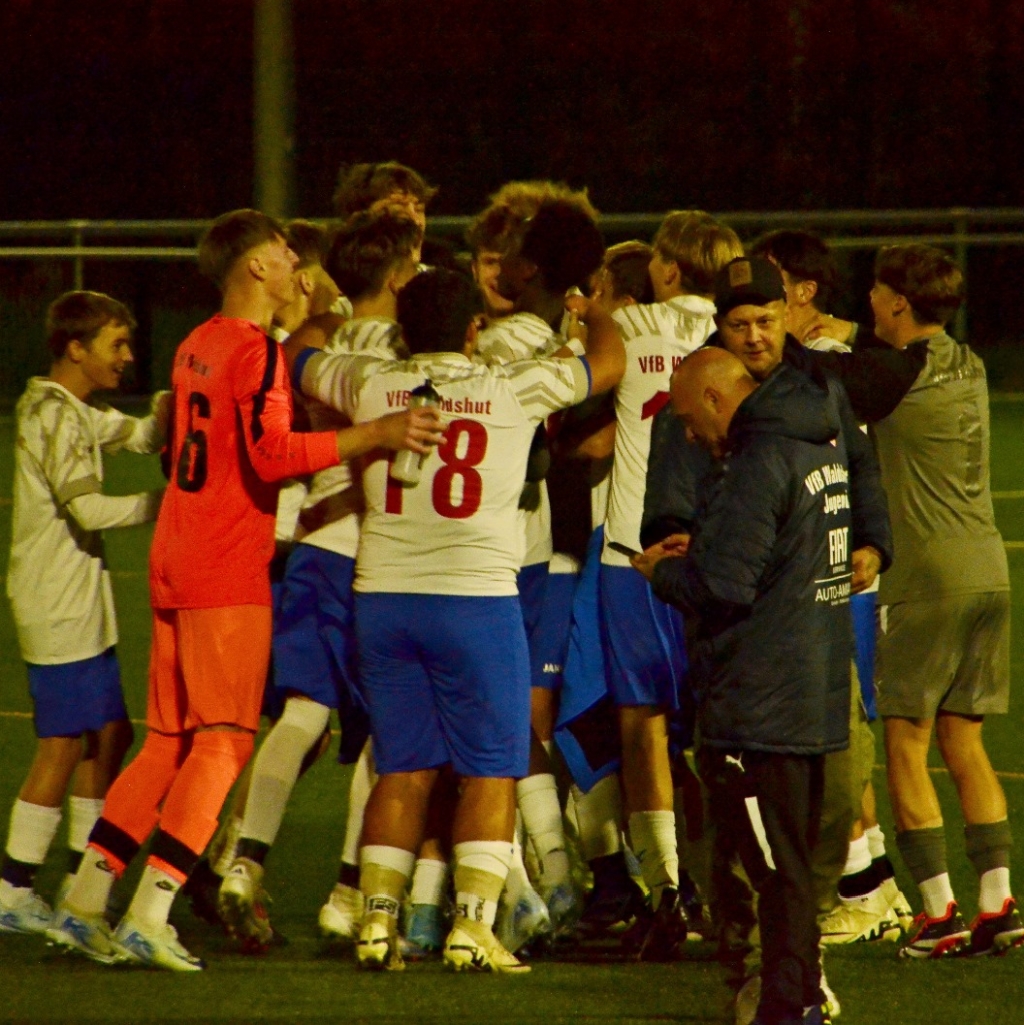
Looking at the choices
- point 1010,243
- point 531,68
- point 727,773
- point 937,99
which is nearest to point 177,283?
point 1010,243

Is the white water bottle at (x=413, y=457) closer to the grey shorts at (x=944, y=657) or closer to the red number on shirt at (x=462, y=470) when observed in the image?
the red number on shirt at (x=462, y=470)

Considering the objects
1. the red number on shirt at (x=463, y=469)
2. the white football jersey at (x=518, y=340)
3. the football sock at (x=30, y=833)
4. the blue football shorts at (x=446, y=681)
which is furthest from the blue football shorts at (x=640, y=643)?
the football sock at (x=30, y=833)

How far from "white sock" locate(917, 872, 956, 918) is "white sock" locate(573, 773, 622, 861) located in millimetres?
945

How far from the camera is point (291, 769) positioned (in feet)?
19.4

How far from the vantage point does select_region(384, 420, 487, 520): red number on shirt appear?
17.7 ft

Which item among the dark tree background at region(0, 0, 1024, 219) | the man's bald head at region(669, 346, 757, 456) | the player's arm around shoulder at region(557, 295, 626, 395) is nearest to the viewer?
the man's bald head at region(669, 346, 757, 456)

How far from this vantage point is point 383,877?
5.47 metres

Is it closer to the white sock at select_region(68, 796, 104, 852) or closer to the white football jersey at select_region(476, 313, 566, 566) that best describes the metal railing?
the white sock at select_region(68, 796, 104, 852)

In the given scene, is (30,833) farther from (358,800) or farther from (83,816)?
(358,800)

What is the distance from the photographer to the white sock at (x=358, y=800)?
5977mm

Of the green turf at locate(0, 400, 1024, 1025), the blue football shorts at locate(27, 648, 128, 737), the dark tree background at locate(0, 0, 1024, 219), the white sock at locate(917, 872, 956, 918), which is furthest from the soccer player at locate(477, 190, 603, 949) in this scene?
the dark tree background at locate(0, 0, 1024, 219)

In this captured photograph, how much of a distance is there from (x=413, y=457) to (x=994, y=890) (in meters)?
2.05

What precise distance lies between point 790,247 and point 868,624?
1175mm

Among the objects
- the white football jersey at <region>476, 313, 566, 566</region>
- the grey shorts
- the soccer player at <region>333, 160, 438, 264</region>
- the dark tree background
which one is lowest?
the grey shorts
